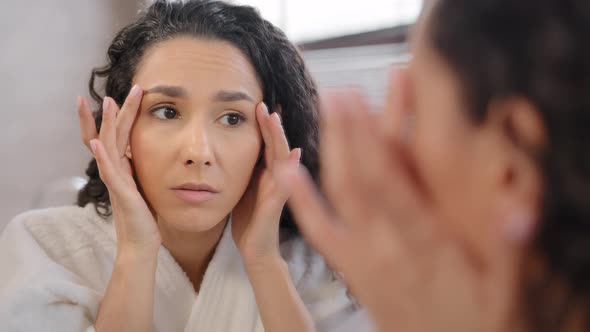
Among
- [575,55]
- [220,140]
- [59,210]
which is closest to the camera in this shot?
[575,55]

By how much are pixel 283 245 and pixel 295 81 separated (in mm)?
313

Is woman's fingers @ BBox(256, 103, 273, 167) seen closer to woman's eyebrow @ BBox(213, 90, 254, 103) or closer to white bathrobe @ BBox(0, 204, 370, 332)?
woman's eyebrow @ BBox(213, 90, 254, 103)

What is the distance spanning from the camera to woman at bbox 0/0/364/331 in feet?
2.75

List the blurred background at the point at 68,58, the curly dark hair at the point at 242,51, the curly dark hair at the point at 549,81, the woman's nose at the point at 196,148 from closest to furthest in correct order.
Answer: the curly dark hair at the point at 549,81 → the woman's nose at the point at 196,148 → the curly dark hair at the point at 242,51 → the blurred background at the point at 68,58

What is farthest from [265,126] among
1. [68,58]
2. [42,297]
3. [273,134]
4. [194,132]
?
[68,58]

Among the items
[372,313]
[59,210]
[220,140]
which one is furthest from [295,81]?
[372,313]

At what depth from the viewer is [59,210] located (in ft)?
3.37

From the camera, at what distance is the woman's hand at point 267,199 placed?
90 centimetres

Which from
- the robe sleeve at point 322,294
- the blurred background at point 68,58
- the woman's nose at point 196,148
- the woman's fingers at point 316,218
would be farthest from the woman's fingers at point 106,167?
the blurred background at point 68,58

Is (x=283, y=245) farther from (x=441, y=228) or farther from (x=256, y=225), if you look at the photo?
(x=441, y=228)

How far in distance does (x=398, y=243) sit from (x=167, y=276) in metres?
0.67

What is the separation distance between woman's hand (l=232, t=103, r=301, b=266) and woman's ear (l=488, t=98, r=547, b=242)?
51 cm

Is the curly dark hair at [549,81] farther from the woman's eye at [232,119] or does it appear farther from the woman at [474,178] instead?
the woman's eye at [232,119]

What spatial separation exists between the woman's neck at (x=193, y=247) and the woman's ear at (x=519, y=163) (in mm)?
691
